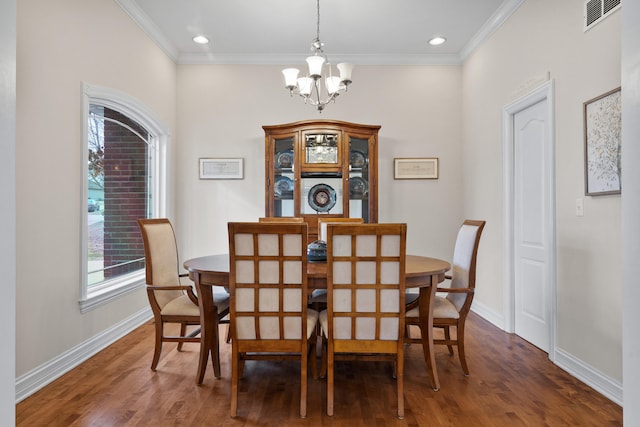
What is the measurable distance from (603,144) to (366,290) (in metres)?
1.64

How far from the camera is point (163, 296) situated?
8.21 feet

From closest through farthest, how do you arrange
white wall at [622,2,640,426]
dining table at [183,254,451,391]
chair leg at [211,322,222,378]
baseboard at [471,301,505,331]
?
white wall at [622,2,640,426] < dining table at [183,254,451,391] < chair leg at [211,322,222,378] < baseboard at [471,301,505,331]

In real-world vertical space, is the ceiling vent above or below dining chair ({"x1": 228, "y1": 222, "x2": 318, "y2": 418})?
above

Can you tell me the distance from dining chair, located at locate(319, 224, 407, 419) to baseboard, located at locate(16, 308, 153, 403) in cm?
169

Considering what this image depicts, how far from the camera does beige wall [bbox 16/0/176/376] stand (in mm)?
2131

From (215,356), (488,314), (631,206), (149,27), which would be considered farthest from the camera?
(488,314)

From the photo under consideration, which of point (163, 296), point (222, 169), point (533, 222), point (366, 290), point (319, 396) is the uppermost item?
point (222, 169)

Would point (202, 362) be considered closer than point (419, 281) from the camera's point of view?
No

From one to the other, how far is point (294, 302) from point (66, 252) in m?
1.71

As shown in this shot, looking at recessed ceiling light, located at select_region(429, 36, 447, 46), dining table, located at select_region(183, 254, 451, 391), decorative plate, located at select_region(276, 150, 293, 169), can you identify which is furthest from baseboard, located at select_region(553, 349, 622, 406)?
recessed ceiling light, located at select_region(429, 36, 447, 46)

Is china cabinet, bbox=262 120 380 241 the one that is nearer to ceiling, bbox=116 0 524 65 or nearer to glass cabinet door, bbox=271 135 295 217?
glass cabinet door, bbox=271 135 295 217

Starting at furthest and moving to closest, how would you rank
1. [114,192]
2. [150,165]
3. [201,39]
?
[150,165], [201,39], [114,192]

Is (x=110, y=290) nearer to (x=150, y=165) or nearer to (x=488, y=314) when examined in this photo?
(x=150, y=165)

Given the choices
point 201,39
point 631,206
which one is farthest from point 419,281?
point 201,39
